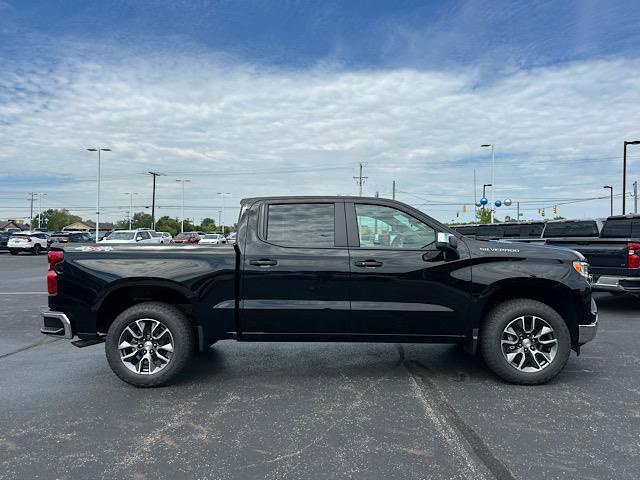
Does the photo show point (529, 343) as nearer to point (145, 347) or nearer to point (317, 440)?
point (317, 440)

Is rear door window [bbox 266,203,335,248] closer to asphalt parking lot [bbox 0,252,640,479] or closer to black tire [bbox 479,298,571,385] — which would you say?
asphalt parking lot [bbox 0,252,640,479]

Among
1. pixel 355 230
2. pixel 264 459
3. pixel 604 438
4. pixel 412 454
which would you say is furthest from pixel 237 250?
pixel 604 438

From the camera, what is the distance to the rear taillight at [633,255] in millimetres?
7598

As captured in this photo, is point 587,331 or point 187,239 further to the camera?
point 187,239

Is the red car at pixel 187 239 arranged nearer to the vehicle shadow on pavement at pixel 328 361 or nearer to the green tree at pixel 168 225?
the vehicle shadow on pavement at pixel 328 361

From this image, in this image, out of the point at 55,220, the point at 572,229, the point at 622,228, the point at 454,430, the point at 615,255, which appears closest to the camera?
the point at 454,430

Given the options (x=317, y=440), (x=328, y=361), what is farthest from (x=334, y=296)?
(x=317, y=440)

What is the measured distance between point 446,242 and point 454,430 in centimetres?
162

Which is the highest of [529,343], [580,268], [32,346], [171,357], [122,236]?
[122,236]

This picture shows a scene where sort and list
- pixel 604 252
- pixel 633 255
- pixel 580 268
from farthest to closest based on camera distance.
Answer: pixel 604 252
pixel 633 255
pixel 580 268

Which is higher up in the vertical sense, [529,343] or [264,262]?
[264,262]

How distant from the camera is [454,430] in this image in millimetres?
3520

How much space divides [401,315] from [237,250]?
1697 millimetres

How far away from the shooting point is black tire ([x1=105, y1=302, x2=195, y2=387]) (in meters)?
4.48
